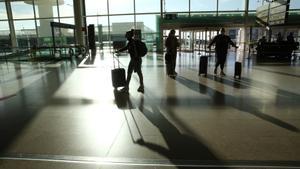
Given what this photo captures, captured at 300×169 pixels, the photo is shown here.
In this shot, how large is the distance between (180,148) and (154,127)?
82 centimetres

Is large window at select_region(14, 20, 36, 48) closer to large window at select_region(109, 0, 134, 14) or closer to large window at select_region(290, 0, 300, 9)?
large window at select_region(109, 0, 134, 14)

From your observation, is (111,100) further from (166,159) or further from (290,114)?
(290,114)

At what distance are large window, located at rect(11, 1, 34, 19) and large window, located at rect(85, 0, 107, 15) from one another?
4888 millimetres

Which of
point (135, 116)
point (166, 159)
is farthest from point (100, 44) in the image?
point (166, 159)

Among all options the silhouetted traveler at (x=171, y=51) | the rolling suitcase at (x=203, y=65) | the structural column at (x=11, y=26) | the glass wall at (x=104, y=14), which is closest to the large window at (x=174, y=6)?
the glass wall at (x=104, y=14)

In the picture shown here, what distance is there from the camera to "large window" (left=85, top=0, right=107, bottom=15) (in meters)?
20.7

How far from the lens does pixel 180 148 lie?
10.9 feet

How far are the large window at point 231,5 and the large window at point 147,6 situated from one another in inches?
197

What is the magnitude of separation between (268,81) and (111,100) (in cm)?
471

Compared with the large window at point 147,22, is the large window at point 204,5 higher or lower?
higher

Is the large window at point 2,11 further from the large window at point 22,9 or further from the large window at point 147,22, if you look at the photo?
the large window at point 147,22

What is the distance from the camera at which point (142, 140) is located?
3.58 metres

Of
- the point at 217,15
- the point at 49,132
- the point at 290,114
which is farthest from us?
the point at 217,15

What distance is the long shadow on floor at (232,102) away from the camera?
4.08 meters
